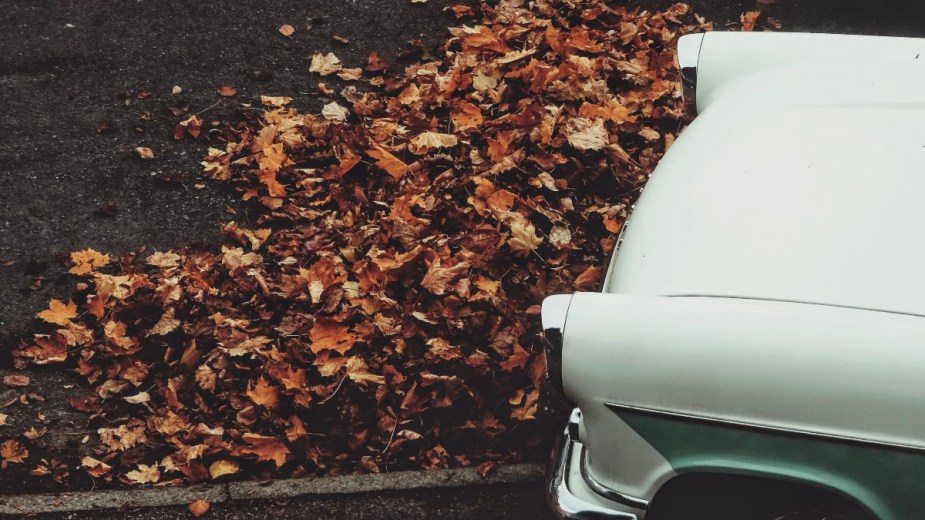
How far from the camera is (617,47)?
13.9 ft

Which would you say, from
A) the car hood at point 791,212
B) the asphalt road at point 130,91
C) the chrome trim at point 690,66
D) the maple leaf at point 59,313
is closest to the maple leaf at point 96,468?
the asphalt road at point 130,91

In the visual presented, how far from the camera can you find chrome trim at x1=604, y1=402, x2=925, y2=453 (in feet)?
5.63

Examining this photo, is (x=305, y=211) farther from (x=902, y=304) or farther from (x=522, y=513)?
(x=902, y=304)

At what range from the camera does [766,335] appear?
1.75 metres

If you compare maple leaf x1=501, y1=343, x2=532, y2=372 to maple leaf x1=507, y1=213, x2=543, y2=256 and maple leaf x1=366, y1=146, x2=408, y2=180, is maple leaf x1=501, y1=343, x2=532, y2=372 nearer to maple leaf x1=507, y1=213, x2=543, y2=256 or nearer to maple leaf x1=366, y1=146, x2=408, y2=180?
maple leaf x1=507, y1=213, x2=543, y2=256

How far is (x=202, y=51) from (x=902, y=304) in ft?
13.2

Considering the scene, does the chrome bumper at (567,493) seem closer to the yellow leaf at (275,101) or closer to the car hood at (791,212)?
the car hood at (791,212)

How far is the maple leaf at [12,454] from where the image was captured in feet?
9.59

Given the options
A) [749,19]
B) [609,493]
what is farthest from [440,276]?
[749,19]

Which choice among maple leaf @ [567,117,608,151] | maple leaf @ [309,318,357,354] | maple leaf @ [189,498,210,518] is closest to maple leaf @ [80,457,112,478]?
maple leaf @ [189,498,210,518]

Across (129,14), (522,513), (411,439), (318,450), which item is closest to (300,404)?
(318,450)

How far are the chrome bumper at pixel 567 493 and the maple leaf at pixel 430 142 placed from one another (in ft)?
5.78

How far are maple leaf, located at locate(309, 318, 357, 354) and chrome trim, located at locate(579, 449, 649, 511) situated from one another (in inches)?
46.2

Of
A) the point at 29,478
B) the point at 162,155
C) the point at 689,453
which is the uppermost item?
the point at 689,453
